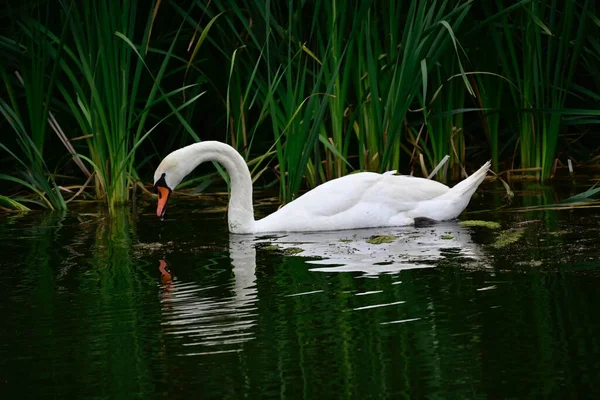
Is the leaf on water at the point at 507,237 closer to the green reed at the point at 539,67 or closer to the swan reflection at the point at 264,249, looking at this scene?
the swan reflection at the point at 264,249

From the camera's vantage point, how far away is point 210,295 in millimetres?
6109

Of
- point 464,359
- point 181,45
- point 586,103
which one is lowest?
point 464,359

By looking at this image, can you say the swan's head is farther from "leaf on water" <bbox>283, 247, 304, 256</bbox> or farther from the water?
"leaf on water" <bbox>283, 247, 304, 256</bbox>

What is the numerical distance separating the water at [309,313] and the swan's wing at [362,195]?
0.25 metres

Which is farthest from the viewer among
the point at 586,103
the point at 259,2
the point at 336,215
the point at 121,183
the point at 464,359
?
the point at 586,103

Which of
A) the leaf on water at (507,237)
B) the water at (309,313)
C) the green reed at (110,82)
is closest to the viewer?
the water at (309,313)

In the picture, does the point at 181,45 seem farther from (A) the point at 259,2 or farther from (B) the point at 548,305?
(B) the point at 548,305

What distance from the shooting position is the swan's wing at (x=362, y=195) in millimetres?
8258

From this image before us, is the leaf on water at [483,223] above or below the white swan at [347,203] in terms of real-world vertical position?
below

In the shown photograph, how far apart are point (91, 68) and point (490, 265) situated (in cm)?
391

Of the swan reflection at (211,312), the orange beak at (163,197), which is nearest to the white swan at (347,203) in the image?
the orange beak at (163,197)

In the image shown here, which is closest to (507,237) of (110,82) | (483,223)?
(483,223)

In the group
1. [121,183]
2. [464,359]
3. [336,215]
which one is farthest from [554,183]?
[464,359]

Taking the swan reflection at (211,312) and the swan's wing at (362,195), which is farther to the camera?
the swan's wing at (362,195)
